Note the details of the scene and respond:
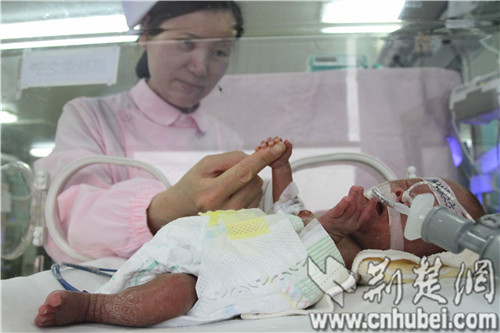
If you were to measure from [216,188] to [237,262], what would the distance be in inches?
12.7

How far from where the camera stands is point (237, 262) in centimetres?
70

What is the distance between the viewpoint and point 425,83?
1611 millimetres

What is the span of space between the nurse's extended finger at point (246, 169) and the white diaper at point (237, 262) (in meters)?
0.17

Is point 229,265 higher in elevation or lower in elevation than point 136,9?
lower

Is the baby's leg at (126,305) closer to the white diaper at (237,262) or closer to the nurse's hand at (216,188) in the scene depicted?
the white diaper at (237,262)

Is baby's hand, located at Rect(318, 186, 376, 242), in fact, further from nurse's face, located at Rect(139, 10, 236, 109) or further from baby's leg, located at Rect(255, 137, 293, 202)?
nurse's face, located at Rect(139, 10, 236, 109)

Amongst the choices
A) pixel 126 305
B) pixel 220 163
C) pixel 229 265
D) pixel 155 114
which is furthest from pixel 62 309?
pixel 155 114

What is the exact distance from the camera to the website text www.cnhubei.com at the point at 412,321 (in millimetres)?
507

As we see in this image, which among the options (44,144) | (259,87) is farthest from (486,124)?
(44,144)

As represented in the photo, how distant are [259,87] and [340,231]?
88 centimetres

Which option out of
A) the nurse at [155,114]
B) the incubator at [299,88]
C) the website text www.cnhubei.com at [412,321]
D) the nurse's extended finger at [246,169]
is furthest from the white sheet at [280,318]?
the incubator at [299,88]

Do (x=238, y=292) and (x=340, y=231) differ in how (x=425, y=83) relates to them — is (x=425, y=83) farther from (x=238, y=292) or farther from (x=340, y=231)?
(x=238, y=292)

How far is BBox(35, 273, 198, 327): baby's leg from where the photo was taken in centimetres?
58

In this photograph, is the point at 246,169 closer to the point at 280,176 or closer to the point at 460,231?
the point at 280,176
